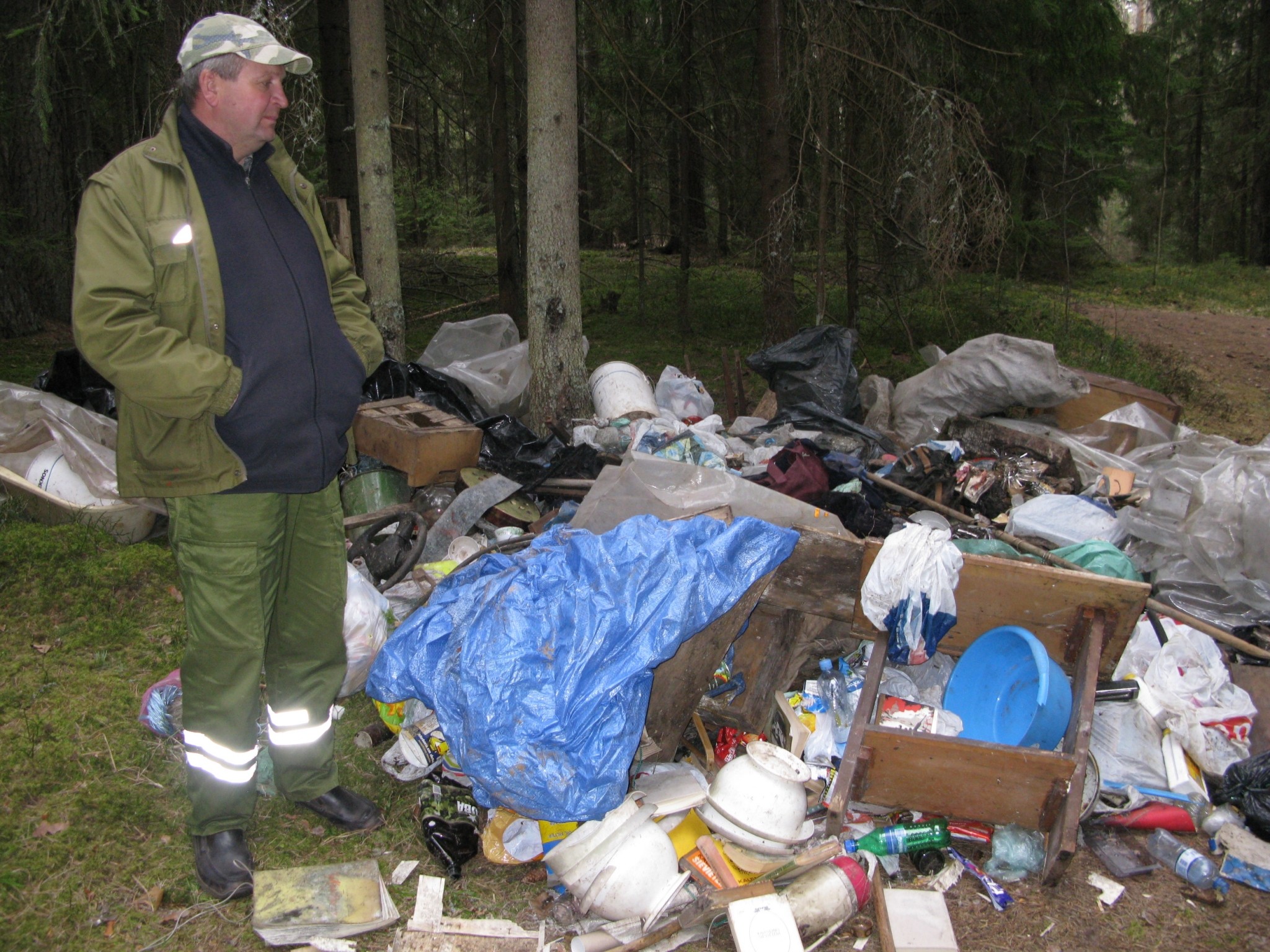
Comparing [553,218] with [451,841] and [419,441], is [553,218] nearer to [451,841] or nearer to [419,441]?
[419,441]

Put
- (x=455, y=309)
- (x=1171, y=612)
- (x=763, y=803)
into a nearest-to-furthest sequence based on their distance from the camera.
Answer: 1. (x=763, y=803)
2. (x=1171, y=612)
3. (x=455, y=309)

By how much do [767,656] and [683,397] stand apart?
3.23m

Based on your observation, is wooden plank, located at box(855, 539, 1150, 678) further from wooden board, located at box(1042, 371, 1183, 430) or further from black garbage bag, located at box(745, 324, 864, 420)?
wooden board, located at box(1042, 371, 1183, 430)

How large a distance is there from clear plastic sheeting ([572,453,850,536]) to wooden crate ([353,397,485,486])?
109 centimetres

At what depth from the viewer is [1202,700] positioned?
10.3ft

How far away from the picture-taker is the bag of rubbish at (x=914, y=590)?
10.0ft

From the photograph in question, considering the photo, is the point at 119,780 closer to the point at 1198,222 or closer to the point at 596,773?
the point at 596,773

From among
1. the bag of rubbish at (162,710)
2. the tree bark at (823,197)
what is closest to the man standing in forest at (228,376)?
the bag of rubbish at (162,710)

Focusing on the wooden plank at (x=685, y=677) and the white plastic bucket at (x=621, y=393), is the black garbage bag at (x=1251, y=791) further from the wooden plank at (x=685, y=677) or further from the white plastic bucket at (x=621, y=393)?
the white plastic bucket at (x=621, y=393)

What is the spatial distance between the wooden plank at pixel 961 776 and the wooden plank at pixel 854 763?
19 mm

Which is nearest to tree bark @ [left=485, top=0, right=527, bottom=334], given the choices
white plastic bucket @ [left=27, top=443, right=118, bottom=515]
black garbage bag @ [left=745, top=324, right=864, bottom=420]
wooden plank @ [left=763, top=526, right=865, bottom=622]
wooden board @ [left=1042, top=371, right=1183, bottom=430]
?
black garbage bag @ [left=745, top=324, right=864, bottom=420]

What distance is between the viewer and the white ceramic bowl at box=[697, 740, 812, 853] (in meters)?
2.54

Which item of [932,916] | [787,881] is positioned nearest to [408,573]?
[787,881]


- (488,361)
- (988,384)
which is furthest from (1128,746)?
(488,361)
